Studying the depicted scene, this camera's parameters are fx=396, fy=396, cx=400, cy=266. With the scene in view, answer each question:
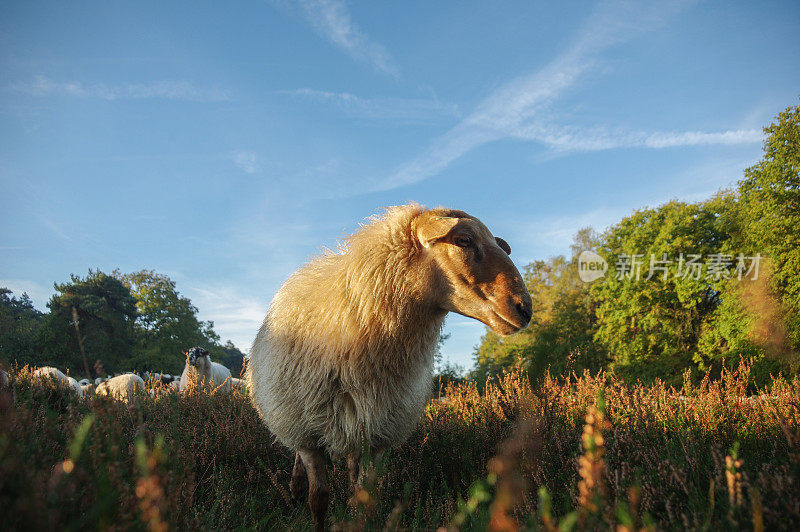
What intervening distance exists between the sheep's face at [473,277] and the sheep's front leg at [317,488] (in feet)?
6.27

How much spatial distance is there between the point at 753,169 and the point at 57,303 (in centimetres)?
5925

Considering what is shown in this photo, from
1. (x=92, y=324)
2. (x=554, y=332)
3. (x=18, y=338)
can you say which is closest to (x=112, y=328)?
(x=92, y=324)

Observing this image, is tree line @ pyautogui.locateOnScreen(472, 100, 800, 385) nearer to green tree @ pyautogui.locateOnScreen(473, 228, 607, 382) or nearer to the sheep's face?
green tree @ pyautogui.locateOnScreen(473, 228, 607, 382)

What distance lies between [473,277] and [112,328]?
49.0 metres

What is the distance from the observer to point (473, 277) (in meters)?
3.12

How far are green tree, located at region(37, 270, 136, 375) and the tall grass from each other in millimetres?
38314

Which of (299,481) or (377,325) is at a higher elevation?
(377,325)

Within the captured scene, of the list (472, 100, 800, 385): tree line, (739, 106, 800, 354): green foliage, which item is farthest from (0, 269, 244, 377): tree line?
(739, 106, 800, 354): green foliage

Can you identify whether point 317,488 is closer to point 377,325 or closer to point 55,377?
point 377,325

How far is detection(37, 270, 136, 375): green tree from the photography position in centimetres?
3688

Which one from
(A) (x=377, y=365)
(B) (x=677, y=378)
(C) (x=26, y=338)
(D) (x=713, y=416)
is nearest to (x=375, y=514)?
(A) (x=377, y=365)

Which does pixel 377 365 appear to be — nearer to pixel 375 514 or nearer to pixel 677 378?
pixel 375 514

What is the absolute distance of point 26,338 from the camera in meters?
37.0

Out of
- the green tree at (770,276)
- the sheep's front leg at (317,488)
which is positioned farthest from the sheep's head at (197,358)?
the green tree at (770,276)
